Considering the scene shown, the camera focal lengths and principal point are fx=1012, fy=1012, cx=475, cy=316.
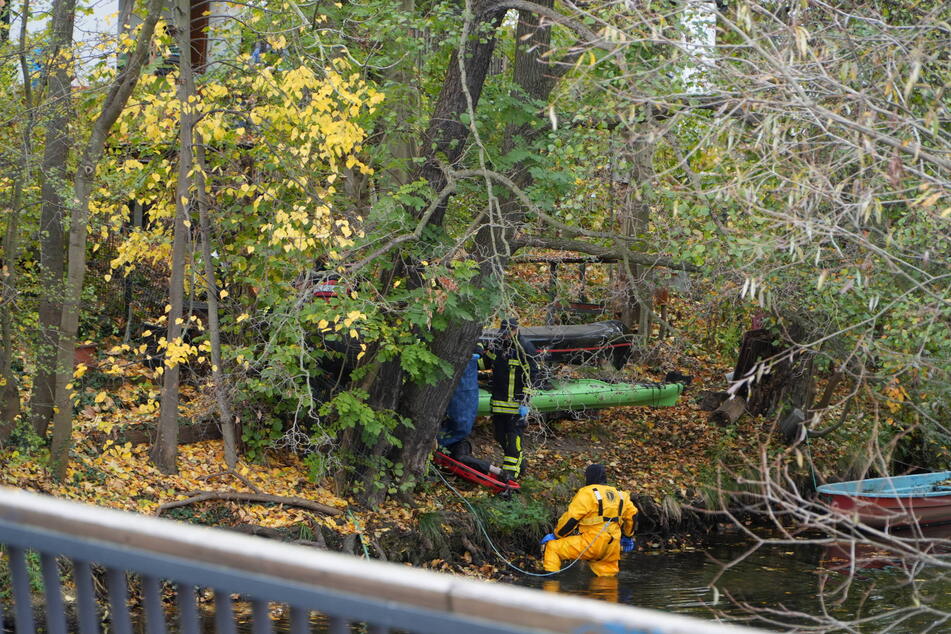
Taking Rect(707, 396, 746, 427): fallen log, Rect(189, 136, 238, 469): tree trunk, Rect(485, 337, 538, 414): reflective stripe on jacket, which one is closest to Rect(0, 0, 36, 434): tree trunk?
Rect(189, 136, 238, 469): tree trunk

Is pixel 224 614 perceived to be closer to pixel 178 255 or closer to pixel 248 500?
pixel 178 255

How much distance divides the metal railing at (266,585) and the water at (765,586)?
28.2 ft

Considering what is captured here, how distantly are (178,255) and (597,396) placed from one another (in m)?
7.05

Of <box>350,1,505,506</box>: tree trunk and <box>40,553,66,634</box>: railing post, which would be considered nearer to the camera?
<box>40,553,66,634</box>: railing post

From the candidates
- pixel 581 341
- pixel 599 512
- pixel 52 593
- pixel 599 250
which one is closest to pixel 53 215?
pixel 599 250

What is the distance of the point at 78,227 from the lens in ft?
31.3

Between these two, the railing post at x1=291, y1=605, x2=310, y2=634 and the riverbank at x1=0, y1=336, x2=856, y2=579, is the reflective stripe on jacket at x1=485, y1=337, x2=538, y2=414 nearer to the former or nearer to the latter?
the riverbank at x1=0, y1=336, x2=856, y2=579

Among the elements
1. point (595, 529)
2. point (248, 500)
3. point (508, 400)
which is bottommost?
point (595, 529)

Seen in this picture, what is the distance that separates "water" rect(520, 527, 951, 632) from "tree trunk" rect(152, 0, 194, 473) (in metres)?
4.38

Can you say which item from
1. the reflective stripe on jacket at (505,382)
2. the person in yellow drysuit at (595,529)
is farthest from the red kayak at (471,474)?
the person in yellow drysuit at (595,529)

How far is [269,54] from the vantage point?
11.1 meters

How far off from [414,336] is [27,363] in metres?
4.16

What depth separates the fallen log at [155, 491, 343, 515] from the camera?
10.5 metres

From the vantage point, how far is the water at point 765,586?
10.2 meters
